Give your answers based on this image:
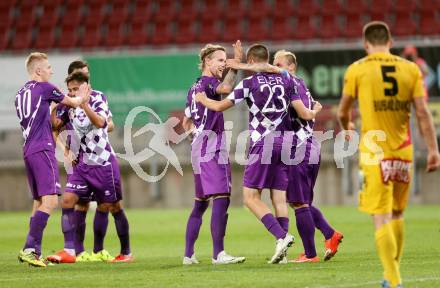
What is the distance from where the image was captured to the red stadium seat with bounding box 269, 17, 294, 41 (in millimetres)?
23484

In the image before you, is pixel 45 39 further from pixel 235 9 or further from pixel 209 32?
pixel 235 9

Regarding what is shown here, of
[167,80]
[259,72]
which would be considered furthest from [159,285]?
[167,80]

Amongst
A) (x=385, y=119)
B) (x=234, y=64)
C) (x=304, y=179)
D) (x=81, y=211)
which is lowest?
(x=81, y=211)

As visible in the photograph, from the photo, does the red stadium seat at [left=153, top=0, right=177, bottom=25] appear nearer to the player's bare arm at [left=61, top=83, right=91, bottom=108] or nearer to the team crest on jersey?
the player's bare arm at [left=61, top=83, right=91, bottom=108]

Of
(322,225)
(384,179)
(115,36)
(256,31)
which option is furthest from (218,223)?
(115,36)

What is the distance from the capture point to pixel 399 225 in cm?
757

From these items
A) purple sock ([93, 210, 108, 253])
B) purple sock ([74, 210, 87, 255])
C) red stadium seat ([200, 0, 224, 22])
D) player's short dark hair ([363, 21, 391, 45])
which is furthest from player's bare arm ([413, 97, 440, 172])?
red stadium seat ([200, 0, 224, 22])

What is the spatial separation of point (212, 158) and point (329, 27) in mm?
13572

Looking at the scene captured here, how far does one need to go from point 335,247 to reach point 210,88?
2.01 metres

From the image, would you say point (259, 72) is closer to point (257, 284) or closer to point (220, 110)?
point (220, 110)

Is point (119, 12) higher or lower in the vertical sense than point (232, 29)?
higher

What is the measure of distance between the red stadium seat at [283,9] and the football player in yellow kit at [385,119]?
16395 millimetres

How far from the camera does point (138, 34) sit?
2466 cm

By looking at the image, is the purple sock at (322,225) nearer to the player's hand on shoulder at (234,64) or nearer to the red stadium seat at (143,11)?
the player's hand on shoulder at (234,64)
